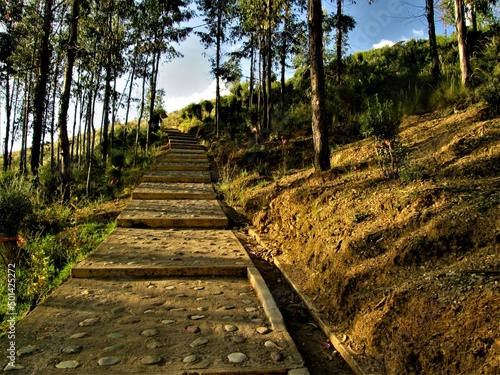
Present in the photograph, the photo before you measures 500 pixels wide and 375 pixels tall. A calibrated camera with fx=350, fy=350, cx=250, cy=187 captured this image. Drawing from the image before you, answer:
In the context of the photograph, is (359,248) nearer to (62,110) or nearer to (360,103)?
(62,110)

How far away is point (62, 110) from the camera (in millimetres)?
8180

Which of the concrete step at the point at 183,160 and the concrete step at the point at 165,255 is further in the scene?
the concrete step at the point at 183,160

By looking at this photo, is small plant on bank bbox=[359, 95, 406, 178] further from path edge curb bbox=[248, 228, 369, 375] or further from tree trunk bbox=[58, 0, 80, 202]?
tree trunk bbox=[58, 0, 80, 202]

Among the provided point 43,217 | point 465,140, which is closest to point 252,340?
point 465,140

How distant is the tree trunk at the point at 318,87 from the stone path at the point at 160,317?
2020 mm

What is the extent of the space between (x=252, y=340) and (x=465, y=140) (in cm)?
370

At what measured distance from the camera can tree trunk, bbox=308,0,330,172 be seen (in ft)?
18.2

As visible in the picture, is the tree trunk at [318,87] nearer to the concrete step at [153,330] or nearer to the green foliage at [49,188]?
the concrete step at [153,330]

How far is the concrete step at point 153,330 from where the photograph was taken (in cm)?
204

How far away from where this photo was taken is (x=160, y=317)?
8.68 feet

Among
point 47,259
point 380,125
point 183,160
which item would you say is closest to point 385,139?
point 380,125

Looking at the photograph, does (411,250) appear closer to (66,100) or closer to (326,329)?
(326,329)

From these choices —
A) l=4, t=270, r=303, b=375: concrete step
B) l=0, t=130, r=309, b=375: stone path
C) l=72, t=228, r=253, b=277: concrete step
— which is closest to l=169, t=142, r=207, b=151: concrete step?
l=72, t=228, r=253, b=277: concrete step

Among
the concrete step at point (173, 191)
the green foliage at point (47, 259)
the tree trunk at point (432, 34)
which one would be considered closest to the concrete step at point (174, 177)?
the concrete step at point (173, 191)
